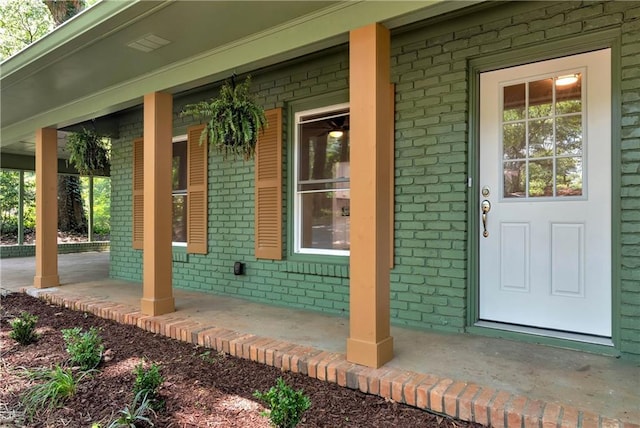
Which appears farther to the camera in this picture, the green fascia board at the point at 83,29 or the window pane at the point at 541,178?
the window pane at the point at 541,178

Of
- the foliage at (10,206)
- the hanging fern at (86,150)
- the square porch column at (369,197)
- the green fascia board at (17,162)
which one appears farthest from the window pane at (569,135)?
the foliage at (10,206)

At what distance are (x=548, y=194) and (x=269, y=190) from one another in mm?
2461

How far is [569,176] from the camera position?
2672 mm

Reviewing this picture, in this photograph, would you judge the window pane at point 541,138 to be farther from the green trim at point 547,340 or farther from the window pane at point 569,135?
the green trim at point 547,340

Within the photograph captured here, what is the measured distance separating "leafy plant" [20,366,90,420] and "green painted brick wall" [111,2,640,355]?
6.60 feet

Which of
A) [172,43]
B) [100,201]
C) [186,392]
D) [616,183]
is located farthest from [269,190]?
[100,201]

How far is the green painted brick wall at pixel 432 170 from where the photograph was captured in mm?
2420

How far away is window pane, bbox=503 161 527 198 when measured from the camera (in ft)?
9.37

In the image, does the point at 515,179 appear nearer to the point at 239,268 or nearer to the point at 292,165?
the point at 292,165

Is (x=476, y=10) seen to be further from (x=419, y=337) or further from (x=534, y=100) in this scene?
(x=419, y=337)

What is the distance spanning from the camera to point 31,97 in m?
4.41

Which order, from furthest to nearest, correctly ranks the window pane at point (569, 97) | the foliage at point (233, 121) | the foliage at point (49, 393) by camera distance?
the foliage at point (233, 121) → the window pane at point (569, 97) → the foliage at point (49, 393)

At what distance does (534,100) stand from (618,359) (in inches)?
69.0

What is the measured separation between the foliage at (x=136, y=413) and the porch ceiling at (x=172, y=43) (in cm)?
226
